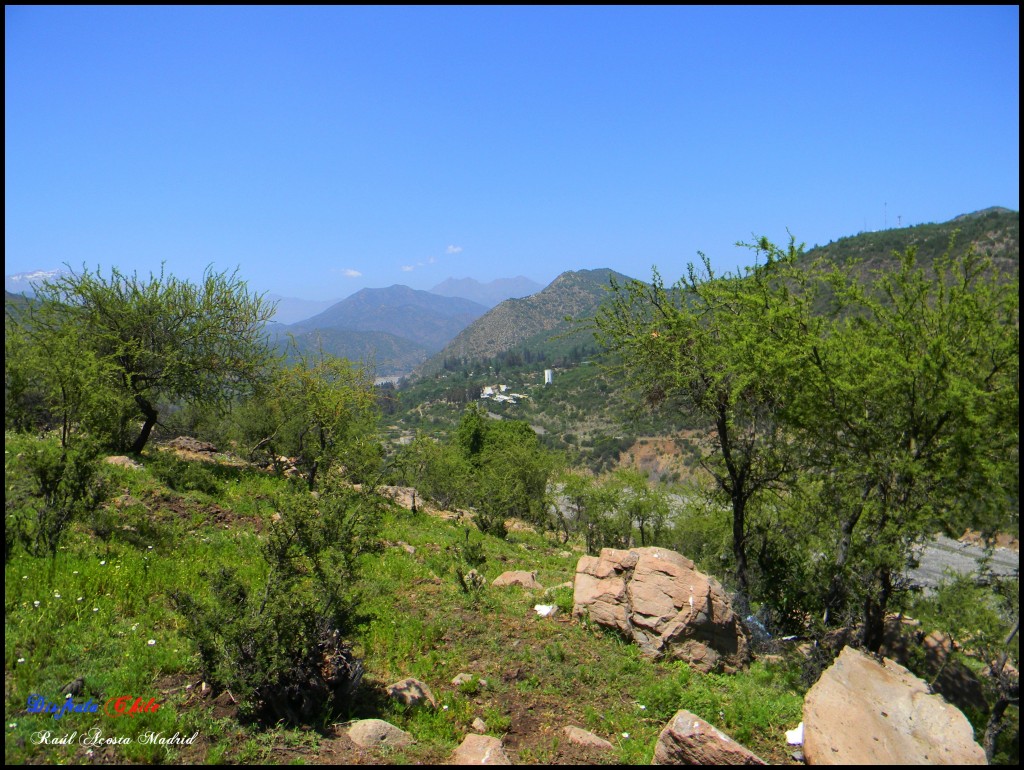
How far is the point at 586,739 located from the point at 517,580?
21.9ft

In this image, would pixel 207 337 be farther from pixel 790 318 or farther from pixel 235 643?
pixel 790 318

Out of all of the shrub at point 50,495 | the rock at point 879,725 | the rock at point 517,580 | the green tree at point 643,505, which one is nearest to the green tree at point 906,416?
the rock at point 879,725

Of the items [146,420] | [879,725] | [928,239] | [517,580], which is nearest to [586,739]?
[879,725]

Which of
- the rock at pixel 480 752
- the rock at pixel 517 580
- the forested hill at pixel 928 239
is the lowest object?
the rock at pixel 517 580

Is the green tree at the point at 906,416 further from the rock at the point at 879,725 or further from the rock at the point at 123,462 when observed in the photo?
the rock at the point at 123,462

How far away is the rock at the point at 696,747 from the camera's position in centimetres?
595

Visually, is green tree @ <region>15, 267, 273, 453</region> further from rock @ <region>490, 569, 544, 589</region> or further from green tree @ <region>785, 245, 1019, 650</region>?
green tree @ <region>785, 245, 1019, 650</region>

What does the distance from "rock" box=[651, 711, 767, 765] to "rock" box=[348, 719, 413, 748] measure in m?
2.86

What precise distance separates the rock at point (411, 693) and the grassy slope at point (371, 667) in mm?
167

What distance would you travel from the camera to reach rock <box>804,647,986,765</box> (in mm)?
6418

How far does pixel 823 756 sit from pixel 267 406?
82.7 feet

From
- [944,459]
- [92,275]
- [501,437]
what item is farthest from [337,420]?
[501,437]

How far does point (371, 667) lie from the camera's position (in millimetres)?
8172

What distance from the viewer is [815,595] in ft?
39.7
